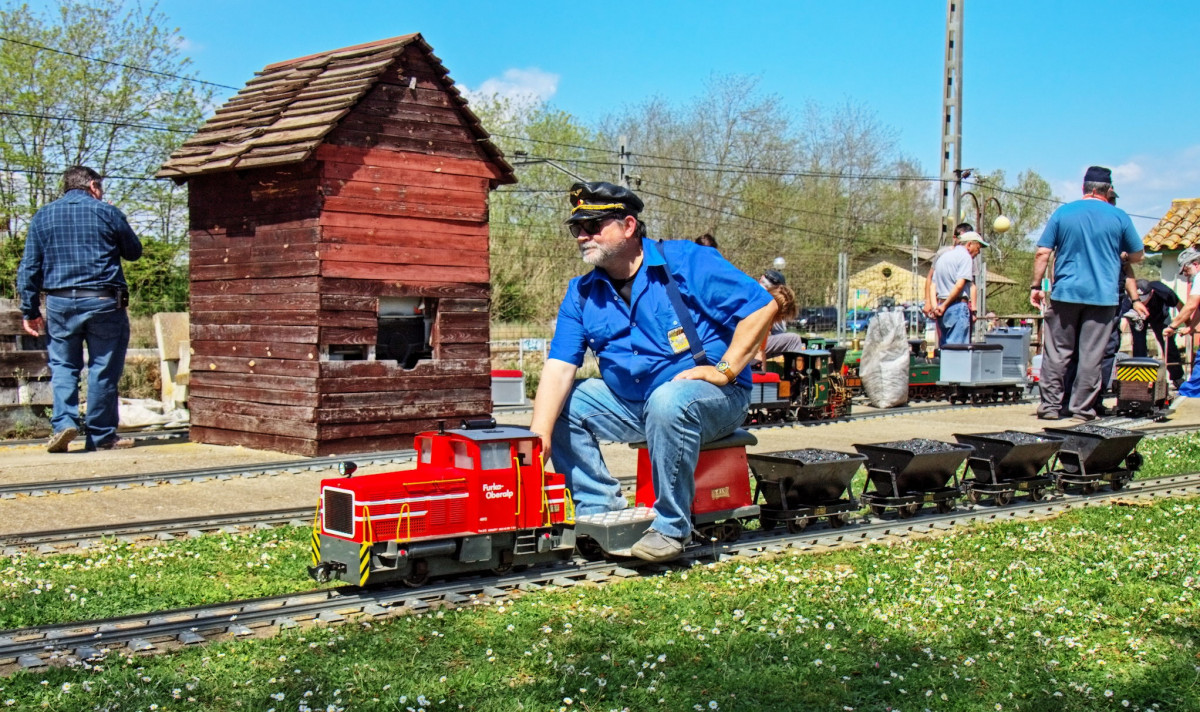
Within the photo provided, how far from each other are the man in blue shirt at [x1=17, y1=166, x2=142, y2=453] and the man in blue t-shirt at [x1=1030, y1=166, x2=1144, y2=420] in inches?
361

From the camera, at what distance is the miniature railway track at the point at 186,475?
8.41 meters

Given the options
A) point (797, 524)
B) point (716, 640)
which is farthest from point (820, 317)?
point (716, 640)

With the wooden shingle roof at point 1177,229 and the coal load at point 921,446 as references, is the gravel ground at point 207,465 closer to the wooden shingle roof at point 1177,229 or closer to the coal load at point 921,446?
the coal load at point 921,446

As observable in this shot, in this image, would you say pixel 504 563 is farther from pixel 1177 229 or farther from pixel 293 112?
pixel 1177 229

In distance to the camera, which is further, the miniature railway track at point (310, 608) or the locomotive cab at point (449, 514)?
the locomotive cab at point (449, 514)

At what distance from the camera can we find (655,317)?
574cm

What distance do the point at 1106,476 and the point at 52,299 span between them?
30.1 feet

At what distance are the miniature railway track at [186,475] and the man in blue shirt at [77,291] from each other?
1.95 meters

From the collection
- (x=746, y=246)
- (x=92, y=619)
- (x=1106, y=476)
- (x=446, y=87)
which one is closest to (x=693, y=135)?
(x=746, y=246)

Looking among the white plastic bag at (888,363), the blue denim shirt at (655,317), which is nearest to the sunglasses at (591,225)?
the blue denim shirt at (655,317)

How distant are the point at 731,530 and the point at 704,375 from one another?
3.69 feet

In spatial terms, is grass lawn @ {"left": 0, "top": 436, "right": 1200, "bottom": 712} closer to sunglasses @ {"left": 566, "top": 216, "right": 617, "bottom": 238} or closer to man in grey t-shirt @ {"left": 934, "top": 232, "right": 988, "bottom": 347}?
sunglasses @ {"left": 566, "top": 216, "right": 617, "bottom": 238}

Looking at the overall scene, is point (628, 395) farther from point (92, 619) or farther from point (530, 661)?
point (92, 619)

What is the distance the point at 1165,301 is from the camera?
17.5 meters
